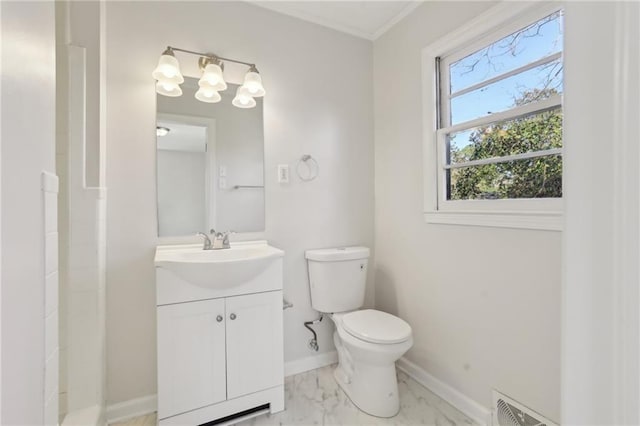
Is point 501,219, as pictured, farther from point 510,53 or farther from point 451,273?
point 510,53

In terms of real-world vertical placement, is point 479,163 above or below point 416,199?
above

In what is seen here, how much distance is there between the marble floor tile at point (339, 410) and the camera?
151 cm

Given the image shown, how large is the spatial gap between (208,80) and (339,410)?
192 cm

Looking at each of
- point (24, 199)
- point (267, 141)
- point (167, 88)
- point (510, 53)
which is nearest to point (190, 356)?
point (24, 199)

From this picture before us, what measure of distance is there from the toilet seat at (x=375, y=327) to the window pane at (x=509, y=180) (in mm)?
794

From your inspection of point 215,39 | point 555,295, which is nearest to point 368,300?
point 555,295

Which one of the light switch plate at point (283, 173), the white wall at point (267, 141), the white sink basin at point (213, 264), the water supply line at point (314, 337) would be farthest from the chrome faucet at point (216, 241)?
the water supply line at point (314, 337)

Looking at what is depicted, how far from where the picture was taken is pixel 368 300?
86.7 inches

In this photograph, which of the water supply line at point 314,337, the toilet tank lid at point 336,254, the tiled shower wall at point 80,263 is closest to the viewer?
the tiled shower wall at point 80,263

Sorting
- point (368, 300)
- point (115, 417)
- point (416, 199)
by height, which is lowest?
point (115, 417)

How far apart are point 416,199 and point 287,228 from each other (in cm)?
84

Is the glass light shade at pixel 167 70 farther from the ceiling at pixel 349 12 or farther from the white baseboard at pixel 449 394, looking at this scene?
the white baseboard at pixel 449 394

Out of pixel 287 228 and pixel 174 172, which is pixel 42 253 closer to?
pixel 174 172

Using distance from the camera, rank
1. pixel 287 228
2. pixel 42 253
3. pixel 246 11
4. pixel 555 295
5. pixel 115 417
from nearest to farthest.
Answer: pixel 42 253
pixel 555 295
pixel 115 417
pixel 246 11
pixel 287 228
